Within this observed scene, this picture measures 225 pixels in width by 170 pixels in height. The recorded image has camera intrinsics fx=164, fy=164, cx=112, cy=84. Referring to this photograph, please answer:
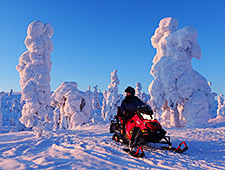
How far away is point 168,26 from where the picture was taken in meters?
17.9

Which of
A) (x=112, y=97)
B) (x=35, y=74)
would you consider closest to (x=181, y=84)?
(x=35, y=74)

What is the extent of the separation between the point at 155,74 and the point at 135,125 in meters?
13.3

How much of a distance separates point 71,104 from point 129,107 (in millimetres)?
16882

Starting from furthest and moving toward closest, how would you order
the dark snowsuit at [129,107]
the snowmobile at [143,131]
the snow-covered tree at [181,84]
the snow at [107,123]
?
1. the snow-covered tree at [181,84]
2. the dark snowsuit at [129,107]
3. the snowmobile at [143,131]
4. the snow at [107,123]

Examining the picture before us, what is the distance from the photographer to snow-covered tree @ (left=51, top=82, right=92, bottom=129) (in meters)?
21.2

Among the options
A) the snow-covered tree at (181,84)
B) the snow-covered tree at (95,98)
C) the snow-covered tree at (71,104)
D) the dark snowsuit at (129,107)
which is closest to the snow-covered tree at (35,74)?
the snow-covered tree at (71,104)

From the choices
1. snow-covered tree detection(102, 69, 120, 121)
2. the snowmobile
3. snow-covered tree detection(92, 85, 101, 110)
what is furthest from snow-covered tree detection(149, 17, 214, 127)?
snow-covered tree detection(92, 85, 101, 110)

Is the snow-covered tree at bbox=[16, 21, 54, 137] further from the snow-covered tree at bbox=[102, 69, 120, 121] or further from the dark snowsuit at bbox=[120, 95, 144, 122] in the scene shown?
the snow-covered tree at bbox=[102, 69, 120, 121]

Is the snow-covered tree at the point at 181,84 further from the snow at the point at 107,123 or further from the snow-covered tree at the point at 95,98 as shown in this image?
the snow-covered tree at the point at 95,98

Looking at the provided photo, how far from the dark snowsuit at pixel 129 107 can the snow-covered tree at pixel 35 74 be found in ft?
53.4

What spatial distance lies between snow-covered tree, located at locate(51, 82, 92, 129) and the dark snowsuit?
16.6 m

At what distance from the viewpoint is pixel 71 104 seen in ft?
69.5

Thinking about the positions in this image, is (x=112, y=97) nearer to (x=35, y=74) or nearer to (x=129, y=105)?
(x=35, y=74)

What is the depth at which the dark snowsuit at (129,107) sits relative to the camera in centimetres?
539
